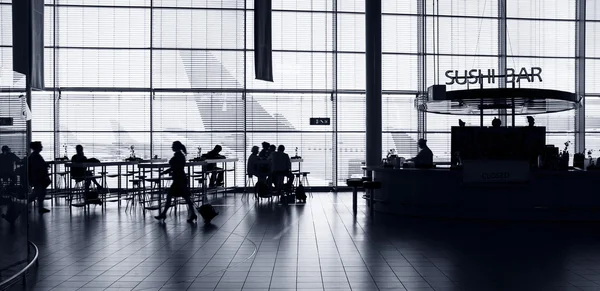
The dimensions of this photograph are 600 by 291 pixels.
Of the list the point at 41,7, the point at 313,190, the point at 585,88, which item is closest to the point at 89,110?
the point at 41,7

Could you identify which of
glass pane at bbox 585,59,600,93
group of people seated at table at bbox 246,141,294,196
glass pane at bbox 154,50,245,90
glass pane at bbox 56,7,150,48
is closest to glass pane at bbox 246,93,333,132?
glass pane at bbox 154,50,245,90

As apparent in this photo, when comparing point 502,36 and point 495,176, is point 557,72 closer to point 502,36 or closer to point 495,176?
point 502,36

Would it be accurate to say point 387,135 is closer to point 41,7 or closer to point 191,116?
point 191,116

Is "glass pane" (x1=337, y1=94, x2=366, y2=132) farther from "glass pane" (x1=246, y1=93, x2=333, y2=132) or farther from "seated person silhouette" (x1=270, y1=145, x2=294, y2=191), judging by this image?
"seated person silhouette" (x1=270, y1=145, x2=294, y2=191)

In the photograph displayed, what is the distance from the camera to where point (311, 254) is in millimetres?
6027

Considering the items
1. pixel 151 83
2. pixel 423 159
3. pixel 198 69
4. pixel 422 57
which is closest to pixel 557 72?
pixel 422 57

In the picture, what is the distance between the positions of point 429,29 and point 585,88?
4.95 meters

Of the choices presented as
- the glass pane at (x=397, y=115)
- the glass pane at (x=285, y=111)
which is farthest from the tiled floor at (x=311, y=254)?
the glass pane at (x=397, y=115)

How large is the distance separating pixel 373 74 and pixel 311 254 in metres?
8.12

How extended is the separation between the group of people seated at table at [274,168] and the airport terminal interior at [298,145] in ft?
0.17

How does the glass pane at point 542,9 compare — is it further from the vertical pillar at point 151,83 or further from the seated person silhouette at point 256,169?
the vertical pillar at point 151,83

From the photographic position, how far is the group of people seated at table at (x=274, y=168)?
12.4 meters

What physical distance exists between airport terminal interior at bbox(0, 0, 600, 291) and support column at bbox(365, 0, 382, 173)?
0.12ft

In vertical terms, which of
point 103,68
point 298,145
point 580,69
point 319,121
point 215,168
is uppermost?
point 580,69
